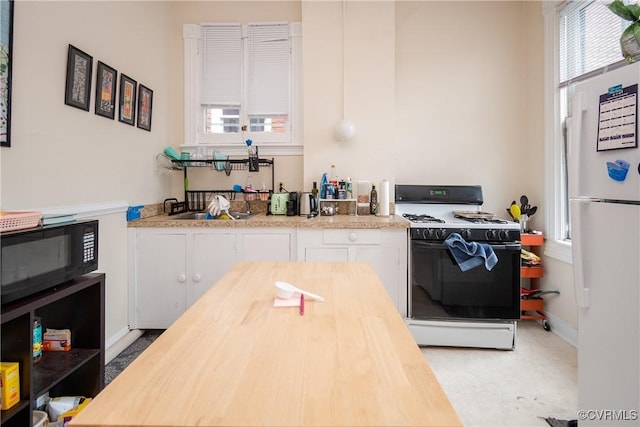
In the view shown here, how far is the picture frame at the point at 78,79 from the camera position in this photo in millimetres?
1961

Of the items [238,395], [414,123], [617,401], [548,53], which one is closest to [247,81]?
[414,123]

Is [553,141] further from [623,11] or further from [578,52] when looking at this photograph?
[623,11]

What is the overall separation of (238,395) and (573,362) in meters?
2.63

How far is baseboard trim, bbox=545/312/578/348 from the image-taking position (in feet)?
8.21

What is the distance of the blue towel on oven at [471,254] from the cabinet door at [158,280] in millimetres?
2034

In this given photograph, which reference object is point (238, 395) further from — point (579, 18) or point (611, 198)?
point (579, 18)

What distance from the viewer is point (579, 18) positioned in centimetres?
257

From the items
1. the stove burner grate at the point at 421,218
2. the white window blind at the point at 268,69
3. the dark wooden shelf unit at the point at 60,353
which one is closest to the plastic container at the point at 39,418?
the dark wooden shelf unit at the point at 60,353

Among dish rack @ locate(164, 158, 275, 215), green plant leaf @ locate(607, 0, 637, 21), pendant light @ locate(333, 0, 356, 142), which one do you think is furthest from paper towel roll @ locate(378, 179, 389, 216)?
green plant leaf @ locate(607, 0, 637, 21)

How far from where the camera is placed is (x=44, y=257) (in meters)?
1.30

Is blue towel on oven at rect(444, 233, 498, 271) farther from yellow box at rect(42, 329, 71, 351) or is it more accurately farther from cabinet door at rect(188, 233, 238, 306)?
yellow box at rect(42, 329, 71, 351)

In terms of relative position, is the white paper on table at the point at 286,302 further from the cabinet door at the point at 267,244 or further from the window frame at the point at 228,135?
the window frame at the point at 228,135

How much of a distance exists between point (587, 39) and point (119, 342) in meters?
4.17

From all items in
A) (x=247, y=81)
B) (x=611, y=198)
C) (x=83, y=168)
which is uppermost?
(x=247, y=81)
